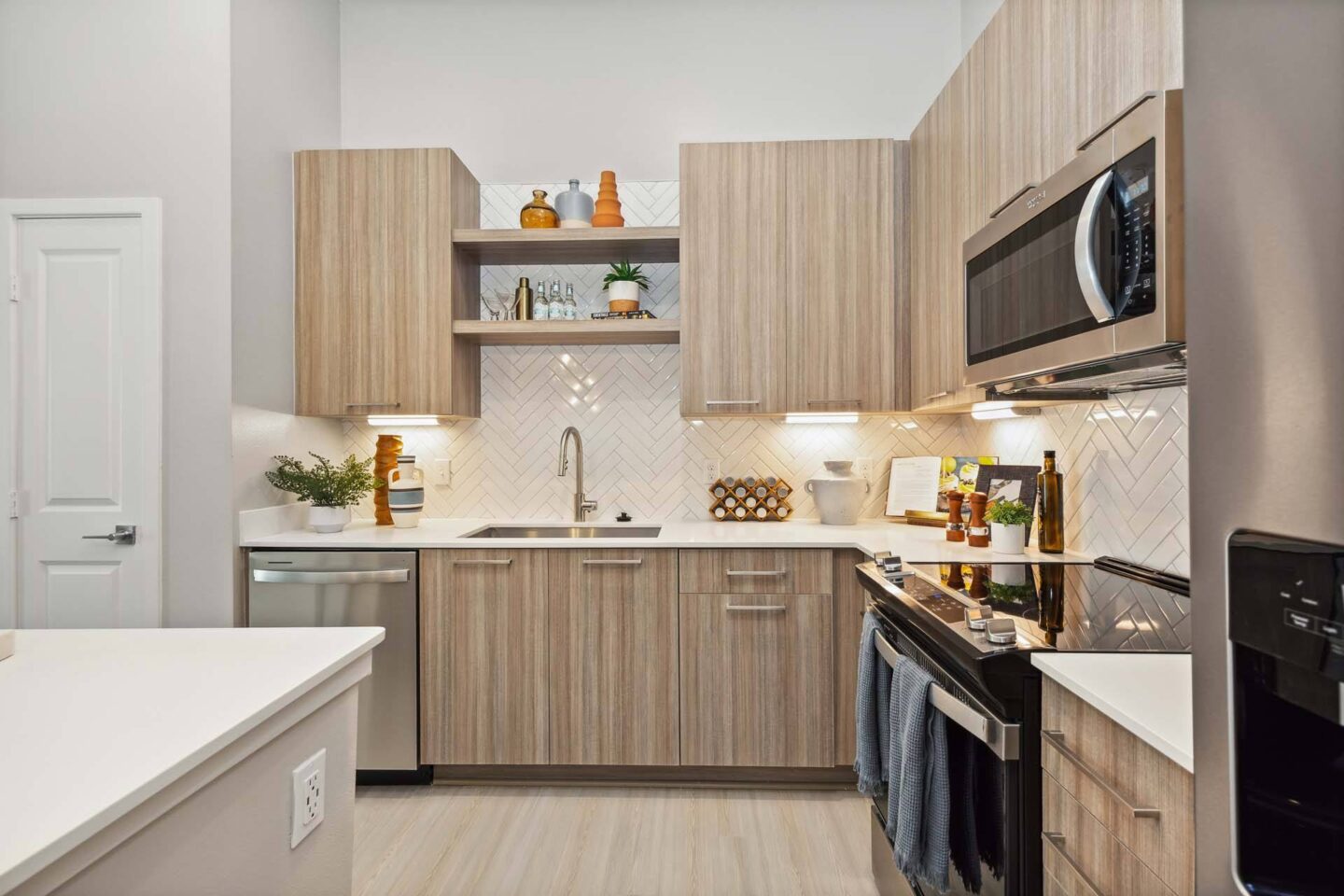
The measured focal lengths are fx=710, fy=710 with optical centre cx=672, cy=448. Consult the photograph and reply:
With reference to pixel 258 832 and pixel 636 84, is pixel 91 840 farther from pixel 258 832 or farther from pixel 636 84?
pixel 636 84

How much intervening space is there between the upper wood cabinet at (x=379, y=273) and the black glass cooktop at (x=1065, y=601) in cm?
201

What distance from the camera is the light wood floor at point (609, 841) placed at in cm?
203

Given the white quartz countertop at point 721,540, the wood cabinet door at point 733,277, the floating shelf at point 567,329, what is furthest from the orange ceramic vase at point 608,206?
the white quartz countertop at point 721,540

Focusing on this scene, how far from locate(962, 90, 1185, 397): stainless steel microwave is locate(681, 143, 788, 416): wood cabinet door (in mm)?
1008

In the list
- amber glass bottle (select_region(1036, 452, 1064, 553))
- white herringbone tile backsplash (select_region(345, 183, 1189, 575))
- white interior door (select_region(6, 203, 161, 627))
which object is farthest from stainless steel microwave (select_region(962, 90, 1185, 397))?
white interior door (select_region(6, 203, 161, 627))

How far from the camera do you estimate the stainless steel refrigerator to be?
44cm

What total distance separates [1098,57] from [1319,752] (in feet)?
4.98

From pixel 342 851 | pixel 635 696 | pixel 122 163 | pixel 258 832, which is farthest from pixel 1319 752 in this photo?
pixel 122 163

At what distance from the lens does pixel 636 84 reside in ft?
10.7

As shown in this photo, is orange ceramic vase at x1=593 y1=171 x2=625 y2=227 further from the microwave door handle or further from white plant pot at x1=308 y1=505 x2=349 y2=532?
the microwave door handle

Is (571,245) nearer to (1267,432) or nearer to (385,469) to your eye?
(385,469)

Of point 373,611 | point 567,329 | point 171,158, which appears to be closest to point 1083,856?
point 373,611

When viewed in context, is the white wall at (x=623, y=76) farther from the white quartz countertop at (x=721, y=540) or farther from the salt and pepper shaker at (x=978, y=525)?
the salt and pepper shaker at (x=978, y=525)

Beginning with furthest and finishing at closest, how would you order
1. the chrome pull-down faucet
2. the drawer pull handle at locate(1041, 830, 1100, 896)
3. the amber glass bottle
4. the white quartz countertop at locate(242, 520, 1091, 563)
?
the chrome pull-down faucet, the white quartz countertop at locate(242, 520, 1091, 563), the amber glass bottle, the drawer pull handle at locate(1041, 830, 1100, 896)
